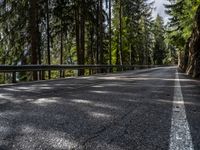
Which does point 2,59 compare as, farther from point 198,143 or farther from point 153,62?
point 153,62

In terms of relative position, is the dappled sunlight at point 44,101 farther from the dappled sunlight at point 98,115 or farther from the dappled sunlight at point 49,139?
the dappled sunlight at point 49,139

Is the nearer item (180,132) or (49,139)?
(49,139)

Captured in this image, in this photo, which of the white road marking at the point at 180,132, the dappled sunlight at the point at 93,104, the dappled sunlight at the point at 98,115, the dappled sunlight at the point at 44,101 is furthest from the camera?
the dappled sunlight at the point at 44,101

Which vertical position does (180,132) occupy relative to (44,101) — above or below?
below

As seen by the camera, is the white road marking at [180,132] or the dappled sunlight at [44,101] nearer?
the white road marking at [180,132]

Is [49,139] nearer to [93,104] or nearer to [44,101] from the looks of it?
[93,104]

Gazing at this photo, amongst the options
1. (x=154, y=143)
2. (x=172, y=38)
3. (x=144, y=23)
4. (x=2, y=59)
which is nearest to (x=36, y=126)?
(x=154, y=143)

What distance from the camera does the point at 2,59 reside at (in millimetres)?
23266

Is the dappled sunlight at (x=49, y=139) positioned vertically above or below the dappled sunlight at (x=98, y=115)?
below

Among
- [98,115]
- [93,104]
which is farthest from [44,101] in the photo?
[98,115]

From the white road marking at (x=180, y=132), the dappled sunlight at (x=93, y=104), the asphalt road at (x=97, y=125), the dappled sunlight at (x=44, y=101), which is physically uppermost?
the dappled sunlight at (x=44, y=101)

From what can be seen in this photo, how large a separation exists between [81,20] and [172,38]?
21.2m

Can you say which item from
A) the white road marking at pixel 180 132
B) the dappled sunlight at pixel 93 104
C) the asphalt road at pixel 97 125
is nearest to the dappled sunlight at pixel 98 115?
the asphalt road at pixel 97 125

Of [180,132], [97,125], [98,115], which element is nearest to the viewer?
[180,132]
